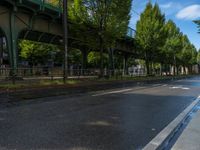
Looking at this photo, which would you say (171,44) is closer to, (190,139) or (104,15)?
(104,15)

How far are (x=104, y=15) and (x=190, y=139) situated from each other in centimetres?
2341

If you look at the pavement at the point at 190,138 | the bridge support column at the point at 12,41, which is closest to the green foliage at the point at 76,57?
the bridge support column at the point at 12,41

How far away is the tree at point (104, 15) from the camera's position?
27.8 m

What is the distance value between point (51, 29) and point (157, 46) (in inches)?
948

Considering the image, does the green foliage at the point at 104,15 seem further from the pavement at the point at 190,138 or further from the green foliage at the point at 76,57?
the green foliage at the point at 76,57

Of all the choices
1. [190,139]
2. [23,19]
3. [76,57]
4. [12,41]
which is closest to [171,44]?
[76,57]

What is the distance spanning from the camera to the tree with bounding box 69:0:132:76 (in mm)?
27766

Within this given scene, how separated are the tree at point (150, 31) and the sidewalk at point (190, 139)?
40897mm

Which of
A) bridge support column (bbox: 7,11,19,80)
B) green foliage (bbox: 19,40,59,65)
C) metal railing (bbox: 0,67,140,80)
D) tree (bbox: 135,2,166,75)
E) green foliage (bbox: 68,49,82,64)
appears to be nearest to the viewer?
metal railing (bbox: 0,67,140,80)

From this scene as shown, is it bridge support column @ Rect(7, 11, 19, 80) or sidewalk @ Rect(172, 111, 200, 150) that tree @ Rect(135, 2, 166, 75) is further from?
sidewalk @ Rect(172, 111, 200, 150)

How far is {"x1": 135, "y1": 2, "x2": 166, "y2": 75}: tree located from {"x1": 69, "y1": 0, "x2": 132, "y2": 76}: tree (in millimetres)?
19250

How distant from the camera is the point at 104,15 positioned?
2875 centimetres

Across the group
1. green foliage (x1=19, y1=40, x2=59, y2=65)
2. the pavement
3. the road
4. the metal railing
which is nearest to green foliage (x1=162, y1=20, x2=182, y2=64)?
green foliage (x1=19, y1=40, x2=59, y2=65)

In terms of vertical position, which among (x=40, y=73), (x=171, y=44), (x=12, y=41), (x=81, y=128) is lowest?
(x=81, y=128)
